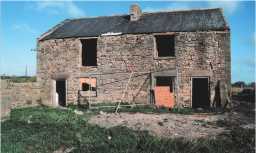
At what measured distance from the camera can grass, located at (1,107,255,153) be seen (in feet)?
35.8

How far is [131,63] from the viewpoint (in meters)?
23.1

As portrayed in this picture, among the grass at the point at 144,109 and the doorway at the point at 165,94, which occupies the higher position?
the doorway at the point at 165,94

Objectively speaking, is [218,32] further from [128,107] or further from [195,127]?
[195,127]

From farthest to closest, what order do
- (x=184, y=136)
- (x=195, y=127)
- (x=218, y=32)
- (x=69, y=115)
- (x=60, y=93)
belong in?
1. (x=60, y=93)
2. (x=218, y=32)
3. (x=69, y=115)
4. (x=195, y=127)
5. (x=184, y=136)

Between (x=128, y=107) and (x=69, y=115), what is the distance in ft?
19.3

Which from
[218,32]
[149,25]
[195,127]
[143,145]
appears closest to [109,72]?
[149,25]

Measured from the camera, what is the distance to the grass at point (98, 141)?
10.9m

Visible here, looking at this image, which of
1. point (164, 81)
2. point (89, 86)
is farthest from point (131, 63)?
point (89, 86)

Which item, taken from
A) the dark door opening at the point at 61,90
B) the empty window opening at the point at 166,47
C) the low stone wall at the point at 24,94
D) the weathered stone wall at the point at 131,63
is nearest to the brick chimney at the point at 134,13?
the weathered stone wall at the point at 131,63

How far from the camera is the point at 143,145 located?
11.1m

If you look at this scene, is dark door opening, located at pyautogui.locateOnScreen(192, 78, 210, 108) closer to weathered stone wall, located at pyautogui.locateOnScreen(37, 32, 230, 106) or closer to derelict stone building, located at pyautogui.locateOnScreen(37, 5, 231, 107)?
derelict stone building, located at pyautogui.locateOnScreen(37, 5, 231, 107)

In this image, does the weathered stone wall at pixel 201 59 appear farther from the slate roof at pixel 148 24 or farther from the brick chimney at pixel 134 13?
the brick chimney at pixel 134 13

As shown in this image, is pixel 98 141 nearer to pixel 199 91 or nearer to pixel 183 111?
pixel 183 111

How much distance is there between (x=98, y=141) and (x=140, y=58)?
11569mm
